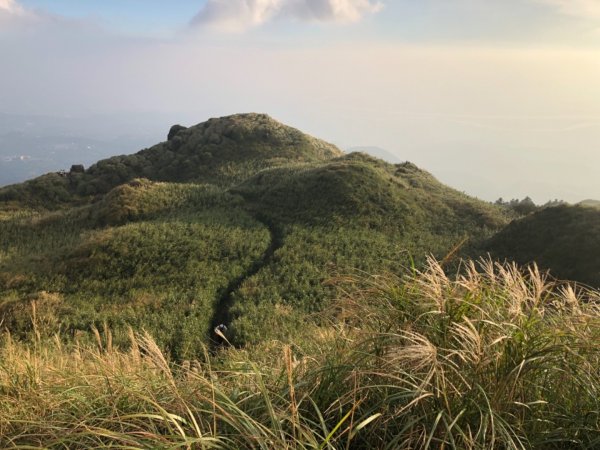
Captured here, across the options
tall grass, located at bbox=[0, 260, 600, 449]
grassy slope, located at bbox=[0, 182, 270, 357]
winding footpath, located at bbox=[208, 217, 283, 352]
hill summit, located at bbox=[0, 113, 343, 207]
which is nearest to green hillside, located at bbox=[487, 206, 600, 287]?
winding footpath, located at bbox=[208, 217, 283, 352]

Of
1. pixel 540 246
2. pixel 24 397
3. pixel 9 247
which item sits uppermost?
pixel 24 397

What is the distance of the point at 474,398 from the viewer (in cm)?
299

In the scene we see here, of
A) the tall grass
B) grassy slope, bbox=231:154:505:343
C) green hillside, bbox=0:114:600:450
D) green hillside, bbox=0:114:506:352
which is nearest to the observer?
the tall grass

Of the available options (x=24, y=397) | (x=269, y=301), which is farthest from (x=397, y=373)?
(x=269, y=301)

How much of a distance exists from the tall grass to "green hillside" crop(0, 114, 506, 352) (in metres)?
1.14

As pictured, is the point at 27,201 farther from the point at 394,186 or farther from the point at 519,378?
the point at 519,378

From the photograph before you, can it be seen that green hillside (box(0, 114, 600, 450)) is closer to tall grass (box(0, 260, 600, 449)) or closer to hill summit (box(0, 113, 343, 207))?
tall grass (box(0, 260, 600, 449))

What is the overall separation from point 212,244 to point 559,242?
21.5m

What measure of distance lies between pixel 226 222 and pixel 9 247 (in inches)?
569

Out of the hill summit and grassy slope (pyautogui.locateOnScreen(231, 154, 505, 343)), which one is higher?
the hill summit

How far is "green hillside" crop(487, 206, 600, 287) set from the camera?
874 inches

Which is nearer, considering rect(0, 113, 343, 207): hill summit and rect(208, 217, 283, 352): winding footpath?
rect(208, 217, 283, 352): winding footpath

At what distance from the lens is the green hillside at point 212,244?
15.7 m

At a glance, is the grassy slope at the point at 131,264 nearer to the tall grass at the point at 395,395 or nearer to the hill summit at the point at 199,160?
the tall grass at the point at 395,395
